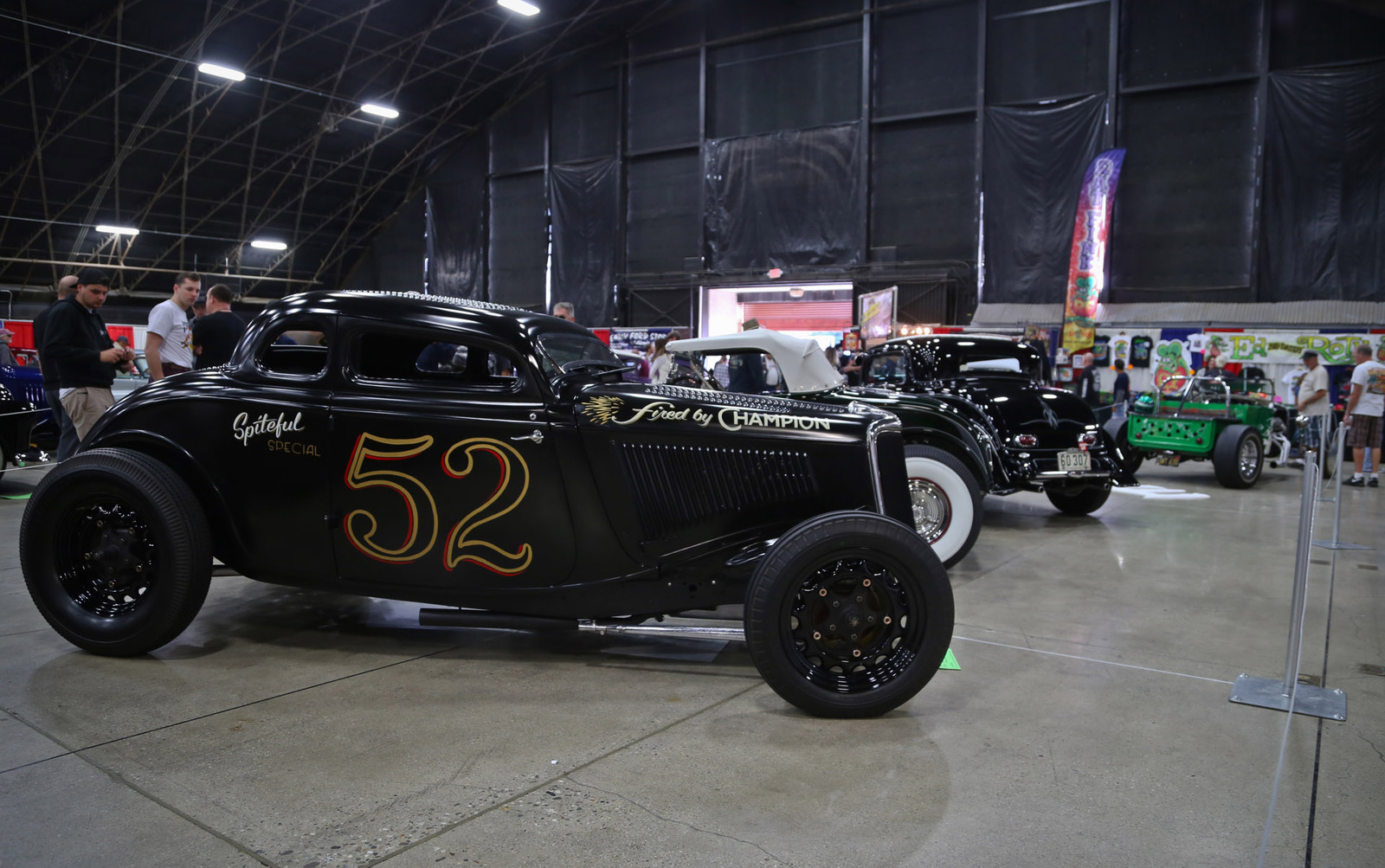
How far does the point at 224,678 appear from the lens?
343 centimetres

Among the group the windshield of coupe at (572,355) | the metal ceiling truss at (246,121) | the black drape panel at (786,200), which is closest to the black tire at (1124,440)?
the windshield of coupe at (572,355)

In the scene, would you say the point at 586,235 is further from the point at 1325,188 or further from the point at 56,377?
the point at 56,377


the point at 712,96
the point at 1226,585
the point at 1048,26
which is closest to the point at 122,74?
the point at 712,96

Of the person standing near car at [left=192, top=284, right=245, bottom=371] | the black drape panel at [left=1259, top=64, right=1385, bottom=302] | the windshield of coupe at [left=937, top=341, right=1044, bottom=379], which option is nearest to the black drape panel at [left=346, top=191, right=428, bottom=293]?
the person standing near car at [left=192, top=284, right=245, bottom=371]

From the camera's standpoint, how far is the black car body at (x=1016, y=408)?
714 centimetres

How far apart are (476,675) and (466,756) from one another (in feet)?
2.53

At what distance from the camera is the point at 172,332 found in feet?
20.7

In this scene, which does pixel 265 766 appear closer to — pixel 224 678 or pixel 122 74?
pixel 224 678

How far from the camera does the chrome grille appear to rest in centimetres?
345

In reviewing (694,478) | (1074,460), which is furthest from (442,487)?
(1074,460)

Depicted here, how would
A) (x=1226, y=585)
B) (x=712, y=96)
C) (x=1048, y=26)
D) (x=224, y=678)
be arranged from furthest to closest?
(x=712, y=96)
(x=1048, y=26)
(x=1226, y=585)
(x=224, y=678)

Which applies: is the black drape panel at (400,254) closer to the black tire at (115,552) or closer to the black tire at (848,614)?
the black tire at (115,552)

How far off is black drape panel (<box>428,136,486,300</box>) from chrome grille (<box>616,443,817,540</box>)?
23751 millimetres

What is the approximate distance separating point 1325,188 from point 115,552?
62.9 ft
